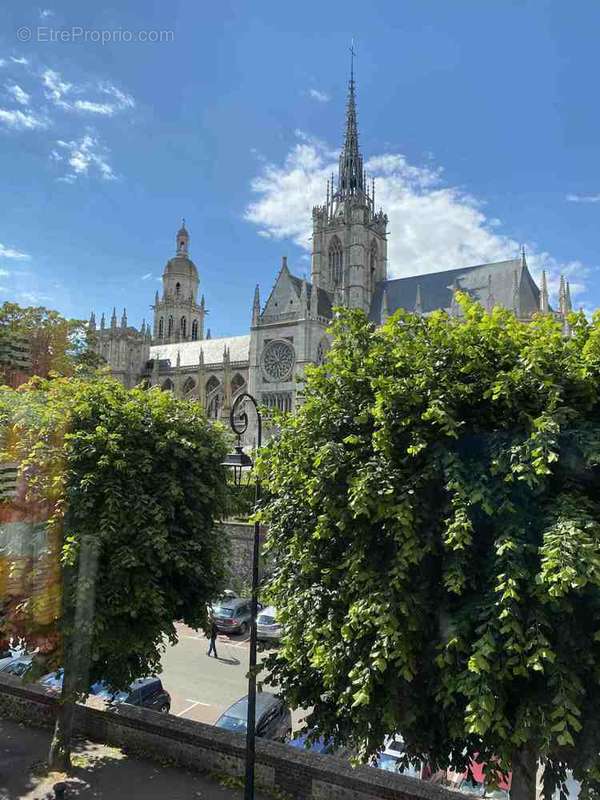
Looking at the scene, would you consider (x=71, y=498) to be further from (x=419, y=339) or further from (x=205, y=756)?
(x=419, y=339)

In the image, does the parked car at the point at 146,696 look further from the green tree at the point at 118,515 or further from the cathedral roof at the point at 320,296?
the cathedral roof at the point at 320,296

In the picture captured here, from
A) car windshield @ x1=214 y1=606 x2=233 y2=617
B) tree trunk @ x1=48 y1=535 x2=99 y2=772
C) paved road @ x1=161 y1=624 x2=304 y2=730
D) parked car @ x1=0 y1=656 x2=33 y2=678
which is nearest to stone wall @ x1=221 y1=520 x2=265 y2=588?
car windshield @ x1=214 y1=606 x2=233 y2=617

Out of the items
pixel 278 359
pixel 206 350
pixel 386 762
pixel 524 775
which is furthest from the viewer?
pixel 206 350

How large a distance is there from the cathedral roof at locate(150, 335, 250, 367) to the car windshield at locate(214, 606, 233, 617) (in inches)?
1972

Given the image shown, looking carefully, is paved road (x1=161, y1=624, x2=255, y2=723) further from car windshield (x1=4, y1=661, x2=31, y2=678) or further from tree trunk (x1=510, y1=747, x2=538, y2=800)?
tree trunk (x1=510, y1=747, x2=538, y2=800)

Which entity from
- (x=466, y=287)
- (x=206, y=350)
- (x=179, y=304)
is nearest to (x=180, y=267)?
(x=179, y=304)

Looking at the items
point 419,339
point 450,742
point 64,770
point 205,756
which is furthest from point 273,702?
point 419,339

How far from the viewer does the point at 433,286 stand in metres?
64.6

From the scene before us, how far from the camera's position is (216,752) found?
12.1 m

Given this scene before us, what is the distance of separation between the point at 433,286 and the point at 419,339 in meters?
57.8

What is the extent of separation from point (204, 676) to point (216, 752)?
8.36 meters

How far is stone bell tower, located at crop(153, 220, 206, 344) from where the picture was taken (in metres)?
99.2

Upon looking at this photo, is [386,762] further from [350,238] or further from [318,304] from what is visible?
[350,238]

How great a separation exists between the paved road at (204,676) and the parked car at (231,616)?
1.34ft
